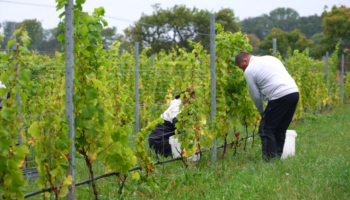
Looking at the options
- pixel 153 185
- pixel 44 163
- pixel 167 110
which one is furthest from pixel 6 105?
pixel 167 110

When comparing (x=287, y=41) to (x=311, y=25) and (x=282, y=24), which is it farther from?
(x=282, y=24)

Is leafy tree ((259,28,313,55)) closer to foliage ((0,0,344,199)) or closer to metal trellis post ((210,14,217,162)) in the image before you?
foliage ((0,0,344,199))

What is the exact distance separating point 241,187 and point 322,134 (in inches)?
141

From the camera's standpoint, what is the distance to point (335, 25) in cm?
2205

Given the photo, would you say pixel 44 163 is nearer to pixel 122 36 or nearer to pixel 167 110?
pixel 167 110

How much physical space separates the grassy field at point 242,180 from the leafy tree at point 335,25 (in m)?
19.7

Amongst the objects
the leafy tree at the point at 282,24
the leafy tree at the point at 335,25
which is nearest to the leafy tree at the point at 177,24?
the leafy tree at the point at 335,25

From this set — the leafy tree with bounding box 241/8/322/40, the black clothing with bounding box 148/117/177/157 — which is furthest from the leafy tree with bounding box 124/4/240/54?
the black clothing with bounding box 148/117/177/157

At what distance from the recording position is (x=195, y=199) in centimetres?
319

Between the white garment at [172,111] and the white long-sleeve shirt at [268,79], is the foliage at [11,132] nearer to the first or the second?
the white garment at [172,111]

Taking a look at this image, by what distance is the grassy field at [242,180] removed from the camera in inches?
126

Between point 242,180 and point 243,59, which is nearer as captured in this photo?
point 242,180

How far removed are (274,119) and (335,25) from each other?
2086cm

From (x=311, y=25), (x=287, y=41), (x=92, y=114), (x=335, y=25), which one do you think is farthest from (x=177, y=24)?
(x=92, y=114)
